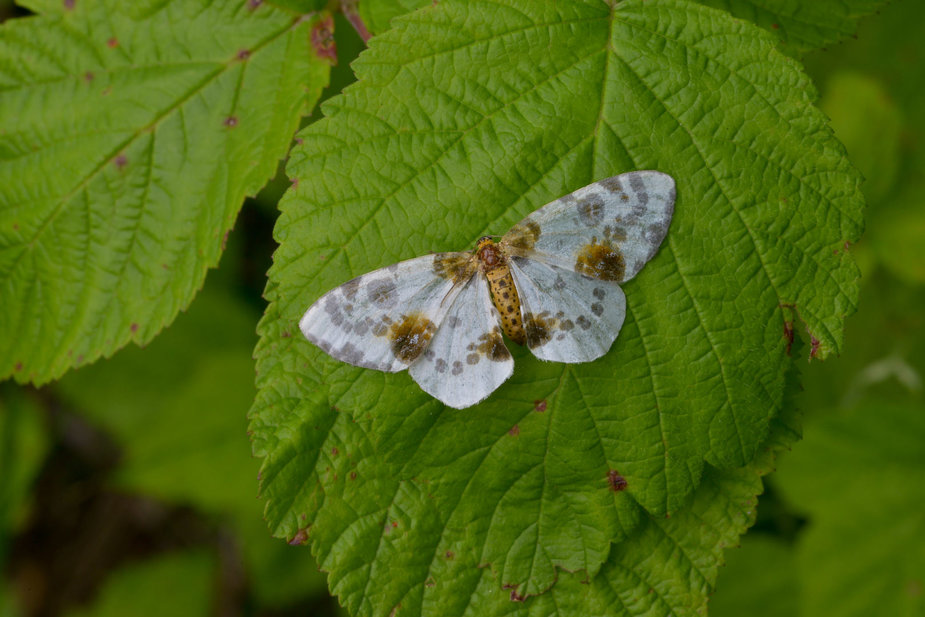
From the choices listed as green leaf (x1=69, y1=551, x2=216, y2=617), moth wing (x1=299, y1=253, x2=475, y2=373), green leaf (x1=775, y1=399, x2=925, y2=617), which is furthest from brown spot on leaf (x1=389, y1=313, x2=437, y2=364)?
green leaf (x1=69, y1=551, x2=216, y2=617)

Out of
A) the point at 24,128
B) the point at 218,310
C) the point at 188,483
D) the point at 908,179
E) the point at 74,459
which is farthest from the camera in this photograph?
the point at 74,459

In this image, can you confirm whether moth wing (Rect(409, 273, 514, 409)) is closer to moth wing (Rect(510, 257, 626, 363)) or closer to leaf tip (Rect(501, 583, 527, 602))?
moth wing (Rect(510, 257, 626, 363))

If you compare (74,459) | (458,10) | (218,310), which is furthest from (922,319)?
(74,459)

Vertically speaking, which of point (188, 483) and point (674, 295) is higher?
point (674, 295)

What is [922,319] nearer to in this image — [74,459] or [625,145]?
[625,145]

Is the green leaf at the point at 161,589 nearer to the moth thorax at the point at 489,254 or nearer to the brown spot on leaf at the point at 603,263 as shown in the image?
the moth thorax at the point at 489,254

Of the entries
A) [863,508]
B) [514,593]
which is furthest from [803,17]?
[863,508]
